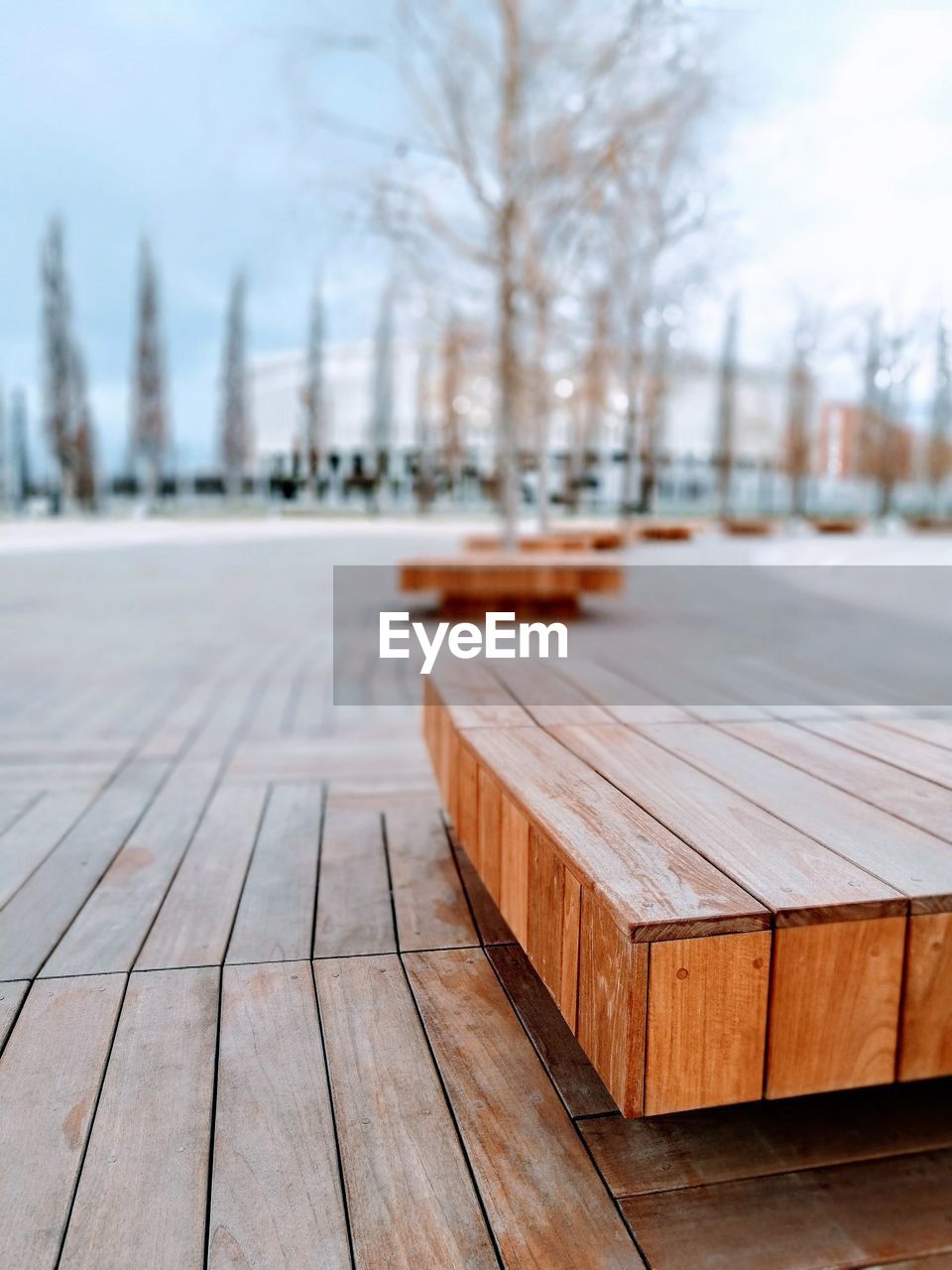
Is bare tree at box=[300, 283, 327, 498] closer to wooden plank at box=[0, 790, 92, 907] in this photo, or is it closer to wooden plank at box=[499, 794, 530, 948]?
wooden plank at box=[0, 790, 92, 907]

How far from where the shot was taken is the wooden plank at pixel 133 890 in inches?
62.6

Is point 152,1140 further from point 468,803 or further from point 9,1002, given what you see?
point 468,803

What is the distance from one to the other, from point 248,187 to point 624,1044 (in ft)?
30.3

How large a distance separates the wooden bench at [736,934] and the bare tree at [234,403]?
29949mm

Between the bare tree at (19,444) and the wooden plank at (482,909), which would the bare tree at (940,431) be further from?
the wooden plank at (482,909)

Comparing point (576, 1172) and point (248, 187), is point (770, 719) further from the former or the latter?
point (248, 187)

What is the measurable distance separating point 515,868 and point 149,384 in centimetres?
2912

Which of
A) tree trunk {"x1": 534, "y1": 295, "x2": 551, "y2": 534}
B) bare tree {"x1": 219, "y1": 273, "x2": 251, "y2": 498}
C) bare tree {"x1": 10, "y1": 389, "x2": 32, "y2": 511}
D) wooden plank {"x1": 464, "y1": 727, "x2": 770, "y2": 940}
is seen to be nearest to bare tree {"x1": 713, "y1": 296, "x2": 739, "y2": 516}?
bare tree {"x1": 219, "y1": 273, "x2": 251, "y2": 498}

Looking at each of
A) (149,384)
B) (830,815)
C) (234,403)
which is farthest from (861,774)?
(234,403)

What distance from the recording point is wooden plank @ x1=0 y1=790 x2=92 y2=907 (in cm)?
194

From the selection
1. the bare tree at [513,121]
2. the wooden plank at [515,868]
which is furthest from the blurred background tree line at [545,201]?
the wooden plank at [515,868]

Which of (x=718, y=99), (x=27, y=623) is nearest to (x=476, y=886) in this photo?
(x=27, y=623)

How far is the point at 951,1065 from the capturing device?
1.05 meters

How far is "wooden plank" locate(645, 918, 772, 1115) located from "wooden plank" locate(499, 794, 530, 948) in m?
0.35
